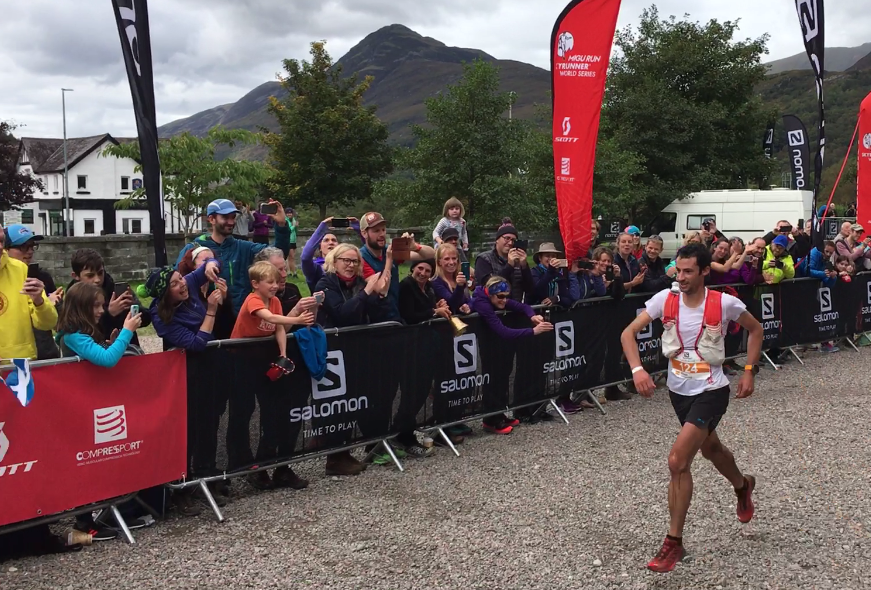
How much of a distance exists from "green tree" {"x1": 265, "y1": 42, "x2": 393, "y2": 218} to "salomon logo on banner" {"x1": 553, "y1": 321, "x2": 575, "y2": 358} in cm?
2755

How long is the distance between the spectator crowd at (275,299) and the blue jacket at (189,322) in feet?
0.04

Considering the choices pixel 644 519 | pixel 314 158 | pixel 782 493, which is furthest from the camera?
pixel 314 158

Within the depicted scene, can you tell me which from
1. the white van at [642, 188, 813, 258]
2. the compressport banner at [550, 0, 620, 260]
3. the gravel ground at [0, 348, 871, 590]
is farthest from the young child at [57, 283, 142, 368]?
the white van at [642, 188, 813, 258]

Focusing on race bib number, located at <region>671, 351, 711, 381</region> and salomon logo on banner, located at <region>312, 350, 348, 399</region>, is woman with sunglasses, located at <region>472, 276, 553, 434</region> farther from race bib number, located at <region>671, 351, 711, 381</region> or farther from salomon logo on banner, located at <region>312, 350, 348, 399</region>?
race bib number, located at <region>671, 351, 711, 381</region>

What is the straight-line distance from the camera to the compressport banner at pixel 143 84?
584 centimetres

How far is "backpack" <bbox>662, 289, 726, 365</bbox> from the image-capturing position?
518 centimetres

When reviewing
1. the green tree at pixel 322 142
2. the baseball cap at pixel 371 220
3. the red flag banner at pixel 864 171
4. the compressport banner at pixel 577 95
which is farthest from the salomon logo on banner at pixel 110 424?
the green tree at pixel 322 142

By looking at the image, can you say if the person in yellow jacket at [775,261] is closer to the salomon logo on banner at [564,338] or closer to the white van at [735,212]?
the salomon logo on banner at [564,338]

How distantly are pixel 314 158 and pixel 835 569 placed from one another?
32.7 meters

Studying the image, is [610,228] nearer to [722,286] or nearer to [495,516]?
[722,286]

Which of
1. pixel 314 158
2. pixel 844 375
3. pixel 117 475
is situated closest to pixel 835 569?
pixel 117 475

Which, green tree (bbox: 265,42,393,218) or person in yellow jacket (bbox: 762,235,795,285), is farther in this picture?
green tree (bbox: 265,42,393,218)

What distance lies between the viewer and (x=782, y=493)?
6.20m

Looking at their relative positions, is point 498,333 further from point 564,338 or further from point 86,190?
point 86,190
